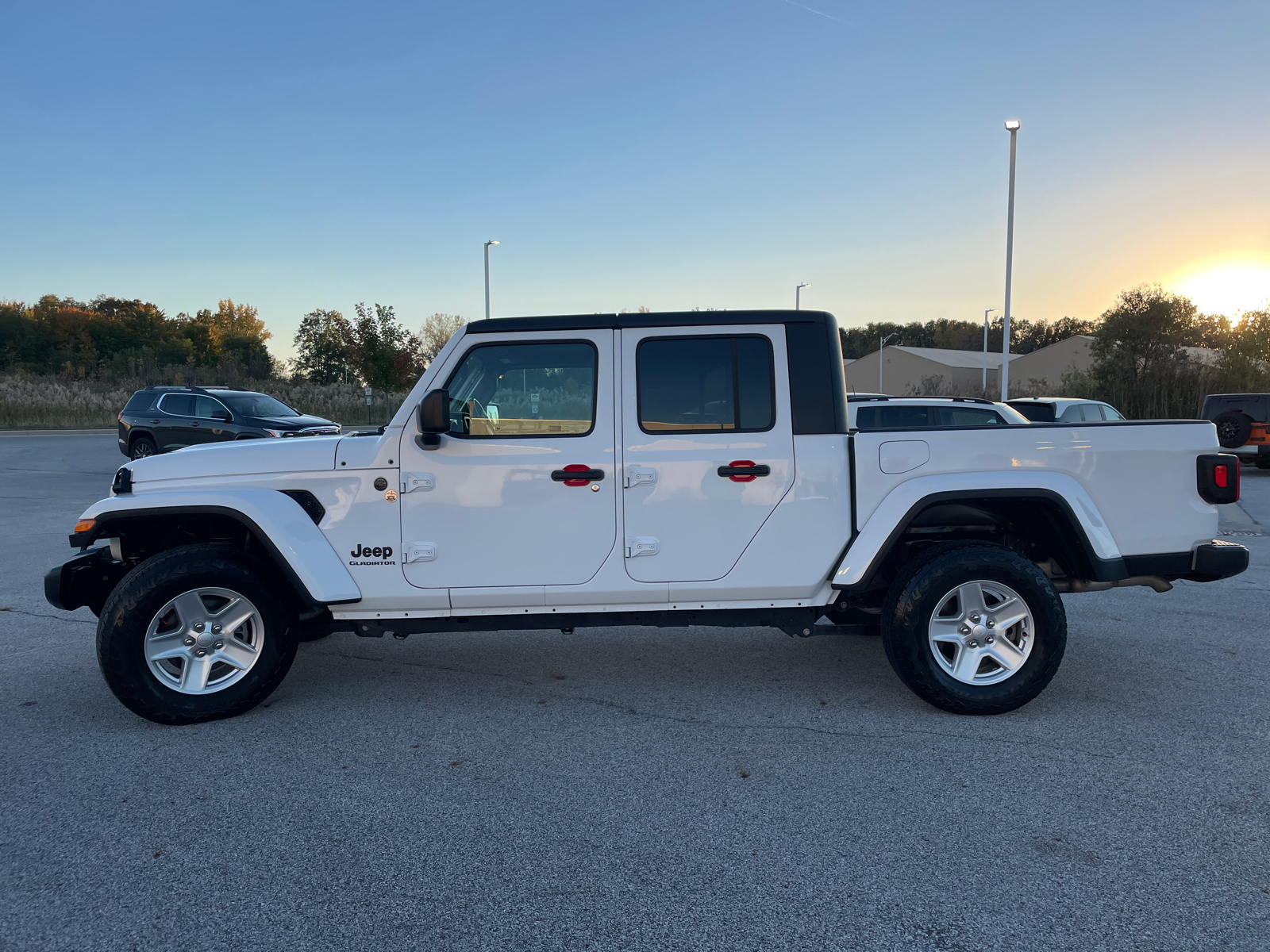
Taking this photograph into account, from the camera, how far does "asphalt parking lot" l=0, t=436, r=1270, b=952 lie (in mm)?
2576

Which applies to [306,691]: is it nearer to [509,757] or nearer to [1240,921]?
[509,757]

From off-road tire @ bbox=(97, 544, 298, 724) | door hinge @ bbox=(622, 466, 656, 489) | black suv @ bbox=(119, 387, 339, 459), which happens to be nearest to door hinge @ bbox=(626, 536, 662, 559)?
door hinge @ bbox=(622, 466, 656, 489)

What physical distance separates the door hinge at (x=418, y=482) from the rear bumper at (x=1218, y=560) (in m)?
4.02

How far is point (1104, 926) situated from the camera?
99.0 inches

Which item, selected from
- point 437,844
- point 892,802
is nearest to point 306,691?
point 437,844

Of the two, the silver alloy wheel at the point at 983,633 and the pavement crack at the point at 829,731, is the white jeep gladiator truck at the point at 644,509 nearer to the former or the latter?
the silver alloy wheel at the point at 983,633

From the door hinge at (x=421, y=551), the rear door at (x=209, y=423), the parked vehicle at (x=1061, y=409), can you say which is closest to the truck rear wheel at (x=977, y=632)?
the door hinge at (x=421, y=551)

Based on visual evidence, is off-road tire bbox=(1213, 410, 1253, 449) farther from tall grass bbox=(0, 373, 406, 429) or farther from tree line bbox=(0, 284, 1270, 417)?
tall grass bbox=(0, 373, 406, 429)

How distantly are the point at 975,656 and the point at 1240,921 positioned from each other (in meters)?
1.84

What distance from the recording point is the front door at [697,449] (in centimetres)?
428

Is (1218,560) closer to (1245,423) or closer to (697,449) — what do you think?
(697,449)

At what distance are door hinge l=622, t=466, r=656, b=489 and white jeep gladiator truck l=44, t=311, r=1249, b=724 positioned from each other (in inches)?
0.5

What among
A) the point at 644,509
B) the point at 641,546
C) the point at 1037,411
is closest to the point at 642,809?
the point at 641,546

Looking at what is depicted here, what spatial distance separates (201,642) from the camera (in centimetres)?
425
